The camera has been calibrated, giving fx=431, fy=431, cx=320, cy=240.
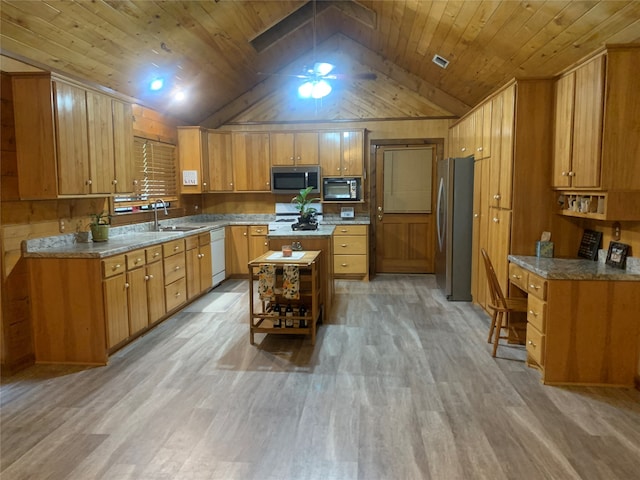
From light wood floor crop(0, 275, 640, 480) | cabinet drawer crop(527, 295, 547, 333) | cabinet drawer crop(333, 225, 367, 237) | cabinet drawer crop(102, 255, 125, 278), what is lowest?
light wood floor crop(0, 275, 640, 480)

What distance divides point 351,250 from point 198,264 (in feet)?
7.77

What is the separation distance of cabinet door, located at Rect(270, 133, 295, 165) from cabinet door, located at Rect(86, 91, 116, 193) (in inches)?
123

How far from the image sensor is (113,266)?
366cm

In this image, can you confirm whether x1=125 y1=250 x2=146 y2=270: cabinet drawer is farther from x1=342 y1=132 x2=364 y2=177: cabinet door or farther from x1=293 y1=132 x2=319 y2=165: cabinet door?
x1=342 y1=132 x2=364 y2=177: cabinet door

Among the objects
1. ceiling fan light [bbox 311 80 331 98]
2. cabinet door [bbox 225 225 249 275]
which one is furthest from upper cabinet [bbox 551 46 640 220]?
cabinet door [bbox 225 225 249 275]

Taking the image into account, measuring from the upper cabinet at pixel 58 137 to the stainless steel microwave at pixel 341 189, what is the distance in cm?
354

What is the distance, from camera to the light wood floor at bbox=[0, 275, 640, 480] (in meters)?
2.28

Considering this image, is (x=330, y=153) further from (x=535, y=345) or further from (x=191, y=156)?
(x=535, y=345)

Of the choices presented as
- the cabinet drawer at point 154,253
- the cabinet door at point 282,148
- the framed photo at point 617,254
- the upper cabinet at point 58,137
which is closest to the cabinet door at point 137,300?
the cabinet drawer at point 154,253

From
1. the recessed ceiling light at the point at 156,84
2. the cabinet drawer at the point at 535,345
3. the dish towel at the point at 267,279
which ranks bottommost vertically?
the cabinet drawer at the point at 535,345

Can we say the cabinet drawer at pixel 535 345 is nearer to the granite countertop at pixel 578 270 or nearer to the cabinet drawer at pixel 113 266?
the granite countertop at pixel 578 270

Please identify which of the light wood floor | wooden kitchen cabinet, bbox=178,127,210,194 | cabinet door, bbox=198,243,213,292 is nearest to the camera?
the light wood floor

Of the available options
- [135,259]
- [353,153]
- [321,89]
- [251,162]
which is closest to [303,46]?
[321,89]

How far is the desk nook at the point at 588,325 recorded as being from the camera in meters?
3.08
